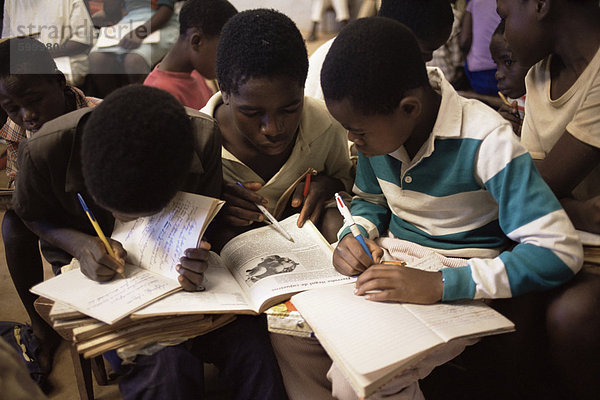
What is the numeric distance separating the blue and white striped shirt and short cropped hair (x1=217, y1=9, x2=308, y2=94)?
323 millimetres

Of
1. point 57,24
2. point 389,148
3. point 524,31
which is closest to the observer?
point 389,148

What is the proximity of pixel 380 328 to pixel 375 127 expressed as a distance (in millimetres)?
427

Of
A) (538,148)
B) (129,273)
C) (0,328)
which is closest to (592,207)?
(538,148)

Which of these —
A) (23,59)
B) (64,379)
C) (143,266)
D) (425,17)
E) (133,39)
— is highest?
(425,17)

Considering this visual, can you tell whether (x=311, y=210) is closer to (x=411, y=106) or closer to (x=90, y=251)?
(x=411, y=106)

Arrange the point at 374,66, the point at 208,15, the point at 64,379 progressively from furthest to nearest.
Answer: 1. the point at 208,15
2. the point at 64,379
3. the point at 374,66

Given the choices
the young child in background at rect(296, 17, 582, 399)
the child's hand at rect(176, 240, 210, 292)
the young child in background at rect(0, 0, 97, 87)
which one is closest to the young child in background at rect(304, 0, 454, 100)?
the young child in background at rect(296, 17, 582, 399)

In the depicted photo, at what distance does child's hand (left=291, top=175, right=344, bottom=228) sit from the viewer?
1.33 meters

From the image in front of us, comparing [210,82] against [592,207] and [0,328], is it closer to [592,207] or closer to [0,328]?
[0,328]

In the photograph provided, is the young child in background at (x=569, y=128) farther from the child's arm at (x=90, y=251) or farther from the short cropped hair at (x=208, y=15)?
the short cropped hair at (x=208, y=15)

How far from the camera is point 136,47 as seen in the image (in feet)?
9.26

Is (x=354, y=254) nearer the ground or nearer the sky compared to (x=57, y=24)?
nearer the ground

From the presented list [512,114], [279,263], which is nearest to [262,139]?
[279,263]

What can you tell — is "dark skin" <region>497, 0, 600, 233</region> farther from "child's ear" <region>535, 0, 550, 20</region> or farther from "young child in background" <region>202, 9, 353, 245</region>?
"young child in background" <region>202, 9, 353, 245</region>
